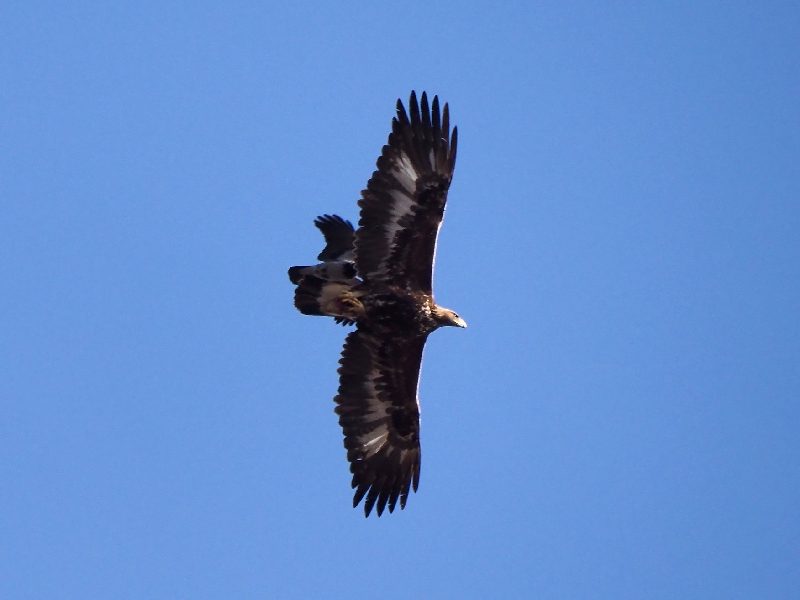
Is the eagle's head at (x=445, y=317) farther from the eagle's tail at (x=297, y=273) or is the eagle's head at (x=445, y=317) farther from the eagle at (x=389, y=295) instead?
the eagle's tail at (x=297, y=273)

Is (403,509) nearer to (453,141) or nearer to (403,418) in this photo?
(403,418)

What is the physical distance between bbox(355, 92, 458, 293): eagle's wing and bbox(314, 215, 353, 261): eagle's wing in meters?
0.78

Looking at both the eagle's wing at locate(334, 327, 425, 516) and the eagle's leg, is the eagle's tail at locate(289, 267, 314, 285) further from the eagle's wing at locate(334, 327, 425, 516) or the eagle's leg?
the eagle's wing at locate(334, 327, 425, 516)

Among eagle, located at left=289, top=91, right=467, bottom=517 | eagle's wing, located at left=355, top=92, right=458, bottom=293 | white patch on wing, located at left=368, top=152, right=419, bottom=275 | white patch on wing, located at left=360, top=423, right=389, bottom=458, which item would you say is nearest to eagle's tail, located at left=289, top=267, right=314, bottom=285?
eagle, located at left=289, top=91, right=467, bottom=517

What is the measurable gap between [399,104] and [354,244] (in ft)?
6.78

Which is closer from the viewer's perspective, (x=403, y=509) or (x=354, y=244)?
(x=354, y=244)

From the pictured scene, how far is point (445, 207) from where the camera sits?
64.5 ft

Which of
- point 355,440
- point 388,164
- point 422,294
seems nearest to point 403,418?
point 355,440

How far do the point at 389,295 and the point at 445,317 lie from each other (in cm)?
87

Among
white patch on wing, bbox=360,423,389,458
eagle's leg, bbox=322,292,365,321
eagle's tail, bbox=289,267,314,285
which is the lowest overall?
white patch on wing, bbox=360,423,389,458

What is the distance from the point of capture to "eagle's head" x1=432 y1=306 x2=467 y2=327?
20.0 meters

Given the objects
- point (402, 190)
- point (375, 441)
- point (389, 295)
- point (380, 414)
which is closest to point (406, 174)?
point (402, 190)

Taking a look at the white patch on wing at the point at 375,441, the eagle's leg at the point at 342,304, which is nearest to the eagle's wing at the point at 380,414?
the white patch on wing at the point at 375,441

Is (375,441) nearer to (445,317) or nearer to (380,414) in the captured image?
(380,414)
